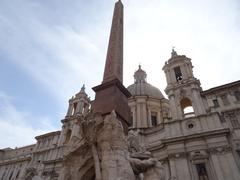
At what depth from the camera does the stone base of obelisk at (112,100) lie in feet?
21.6

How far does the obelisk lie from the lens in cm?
670

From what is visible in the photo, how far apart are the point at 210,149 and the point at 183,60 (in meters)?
14.1

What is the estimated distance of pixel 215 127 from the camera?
2039 centimetres

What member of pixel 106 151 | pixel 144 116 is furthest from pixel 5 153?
pixel 106 151

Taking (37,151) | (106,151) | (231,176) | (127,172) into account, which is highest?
(37,151)

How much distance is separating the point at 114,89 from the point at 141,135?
1855 cm

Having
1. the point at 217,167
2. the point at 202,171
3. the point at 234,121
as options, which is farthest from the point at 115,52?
the point at 234,121

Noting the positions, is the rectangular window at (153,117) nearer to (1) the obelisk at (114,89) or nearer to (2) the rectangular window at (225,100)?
(2) the rectangular window at (225,100)

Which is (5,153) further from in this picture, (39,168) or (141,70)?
(141,70)

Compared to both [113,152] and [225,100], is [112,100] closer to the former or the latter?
[113,152]

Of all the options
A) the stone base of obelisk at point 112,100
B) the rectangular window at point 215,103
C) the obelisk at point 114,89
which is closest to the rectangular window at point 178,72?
the rectangular window at point 215,103

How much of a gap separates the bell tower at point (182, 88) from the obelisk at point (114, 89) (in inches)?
660

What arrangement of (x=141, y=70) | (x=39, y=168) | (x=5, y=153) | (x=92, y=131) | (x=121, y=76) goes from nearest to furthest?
(x=92, y=131) → (x=121, y=76) → (x=39, y=168) → (x=5, y=153) → (x=141, y=70)

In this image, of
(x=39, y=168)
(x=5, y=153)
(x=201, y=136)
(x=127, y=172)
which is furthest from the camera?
(x=5, y=153)
